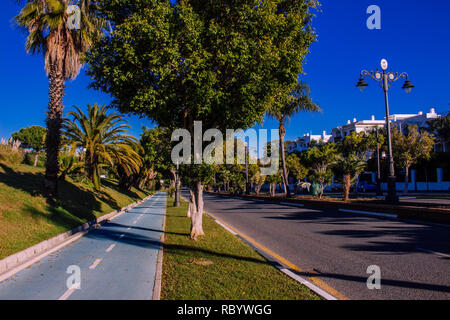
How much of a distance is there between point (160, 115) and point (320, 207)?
56.7 ft

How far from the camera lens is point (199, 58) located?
8305mm

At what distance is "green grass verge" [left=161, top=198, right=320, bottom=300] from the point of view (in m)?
5.18

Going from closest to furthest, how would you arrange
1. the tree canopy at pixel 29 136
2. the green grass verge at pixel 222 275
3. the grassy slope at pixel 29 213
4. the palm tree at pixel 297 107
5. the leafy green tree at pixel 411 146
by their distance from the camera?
the green grass verge at pixel 222 275 → the grassy slope at pixel 29 213 → the palm tree at pixel 297 107 → the leafy green tree at pixel 411 146 → the tree canopy at pixel 29 136

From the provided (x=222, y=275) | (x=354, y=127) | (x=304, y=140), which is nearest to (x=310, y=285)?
(x=222, y=275)

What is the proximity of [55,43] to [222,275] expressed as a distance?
44.6 feet

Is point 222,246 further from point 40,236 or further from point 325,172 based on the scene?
point 325,172

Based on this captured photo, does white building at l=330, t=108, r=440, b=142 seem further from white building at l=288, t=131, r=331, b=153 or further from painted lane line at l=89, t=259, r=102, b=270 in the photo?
painted lane line at l=89, t=259, r=102, b=270

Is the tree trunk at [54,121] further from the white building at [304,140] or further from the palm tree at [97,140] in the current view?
the white building at [304,140]

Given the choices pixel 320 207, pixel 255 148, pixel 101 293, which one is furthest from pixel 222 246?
pixel 255 148

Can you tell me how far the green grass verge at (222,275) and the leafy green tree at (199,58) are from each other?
3863 mm

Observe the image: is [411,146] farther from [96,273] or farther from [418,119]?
[96,273]

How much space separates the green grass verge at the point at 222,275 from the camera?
5180 mm

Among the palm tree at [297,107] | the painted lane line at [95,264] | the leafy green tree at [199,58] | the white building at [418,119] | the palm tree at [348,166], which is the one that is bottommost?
the painted lane line at [95,264]

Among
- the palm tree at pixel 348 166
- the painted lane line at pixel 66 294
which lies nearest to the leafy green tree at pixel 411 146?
the palm tree at pixel 348 166
